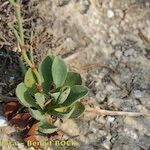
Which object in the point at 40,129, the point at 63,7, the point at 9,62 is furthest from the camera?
the point at 63,7

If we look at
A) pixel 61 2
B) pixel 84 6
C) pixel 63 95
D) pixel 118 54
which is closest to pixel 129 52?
pixel 118 54

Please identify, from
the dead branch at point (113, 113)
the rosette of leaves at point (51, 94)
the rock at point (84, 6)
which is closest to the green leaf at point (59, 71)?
the rosette of leaves at point (51, 94)

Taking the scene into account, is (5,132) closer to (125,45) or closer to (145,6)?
(125,45)

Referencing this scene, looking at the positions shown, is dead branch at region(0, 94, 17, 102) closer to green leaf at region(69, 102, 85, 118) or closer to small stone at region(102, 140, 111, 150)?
green leaf at region(69, 102, 85, 118)

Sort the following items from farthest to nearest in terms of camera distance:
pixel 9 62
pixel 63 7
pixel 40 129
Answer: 1. pixel 63 7
2. pixel 9 62
3. pixel 40 129

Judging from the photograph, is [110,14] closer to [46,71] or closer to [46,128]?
[46,71]

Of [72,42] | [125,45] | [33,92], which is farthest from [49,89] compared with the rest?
[125,45]

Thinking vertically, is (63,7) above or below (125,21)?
above

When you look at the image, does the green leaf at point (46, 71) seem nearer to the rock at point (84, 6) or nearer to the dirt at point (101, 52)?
the dirt at point (101, 52)

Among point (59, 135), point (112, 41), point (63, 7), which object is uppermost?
point (63, 7)
